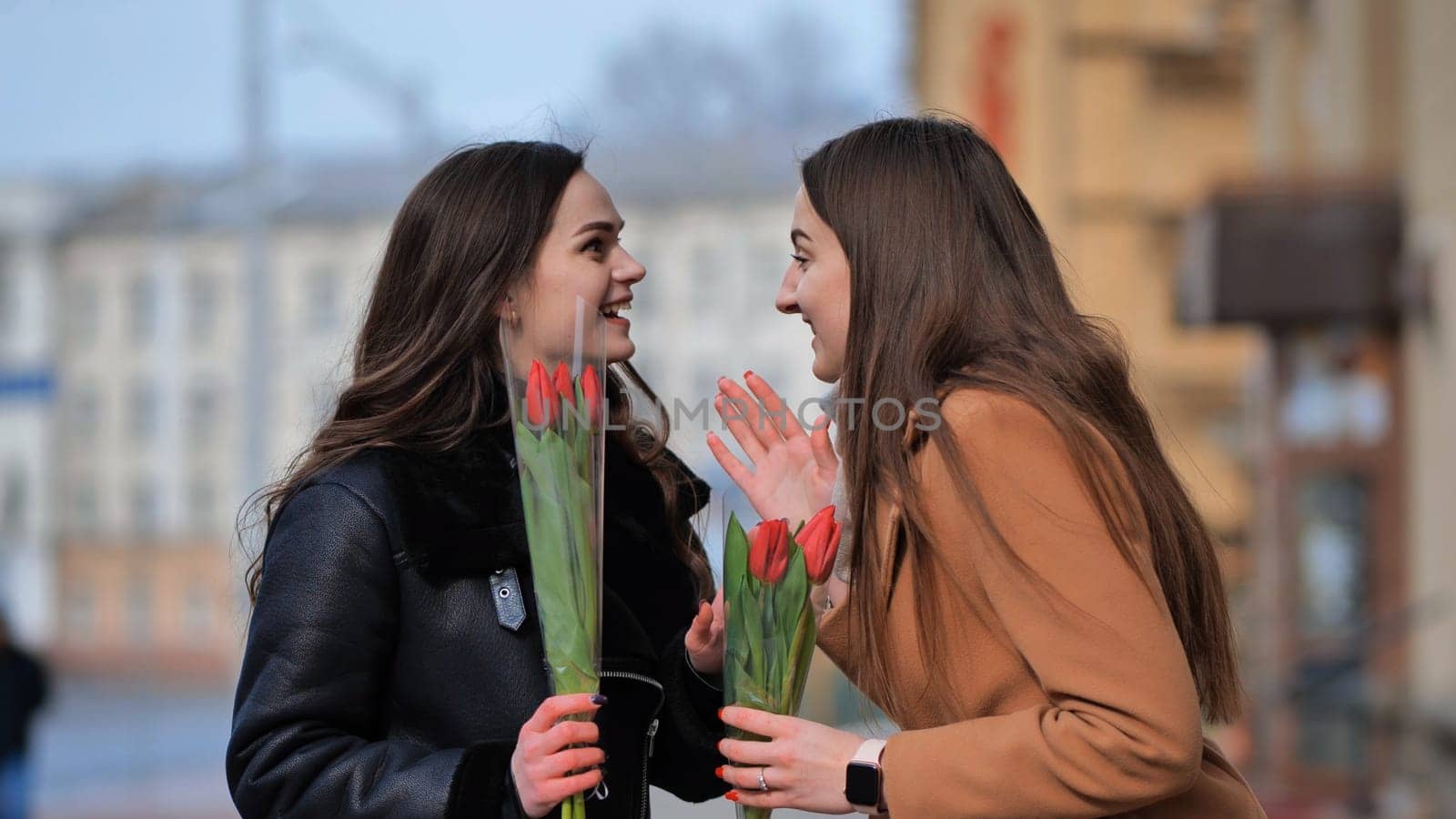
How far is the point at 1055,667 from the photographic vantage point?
2.09 metres

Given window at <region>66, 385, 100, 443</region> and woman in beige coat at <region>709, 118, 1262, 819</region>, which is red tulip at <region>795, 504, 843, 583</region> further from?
window at <region>66, 385, 100, 443</region>

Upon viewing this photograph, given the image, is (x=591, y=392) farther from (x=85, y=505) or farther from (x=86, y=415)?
(x=86, y=415)

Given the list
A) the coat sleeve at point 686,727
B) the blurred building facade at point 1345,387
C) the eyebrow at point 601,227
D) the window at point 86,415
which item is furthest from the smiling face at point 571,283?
the window at point 86,415

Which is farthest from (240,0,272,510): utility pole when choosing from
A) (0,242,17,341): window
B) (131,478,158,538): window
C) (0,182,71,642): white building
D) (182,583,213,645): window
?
(131,478,158,538): window

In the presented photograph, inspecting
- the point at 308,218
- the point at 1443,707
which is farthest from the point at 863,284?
the point at 308,218

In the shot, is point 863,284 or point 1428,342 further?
point 1428,342

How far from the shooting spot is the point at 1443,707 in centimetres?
948

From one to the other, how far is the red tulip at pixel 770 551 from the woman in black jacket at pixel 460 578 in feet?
0.90

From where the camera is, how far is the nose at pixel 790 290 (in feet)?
8.21

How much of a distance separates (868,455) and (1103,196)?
82.8ft

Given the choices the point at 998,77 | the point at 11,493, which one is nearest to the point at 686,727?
the point at 11,493

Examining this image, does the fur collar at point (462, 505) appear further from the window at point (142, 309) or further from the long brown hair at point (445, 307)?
the window at point (142, 309)

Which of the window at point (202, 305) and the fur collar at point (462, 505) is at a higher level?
the window at point (202, 305)

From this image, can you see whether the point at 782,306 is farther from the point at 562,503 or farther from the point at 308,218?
the point at 308,218
